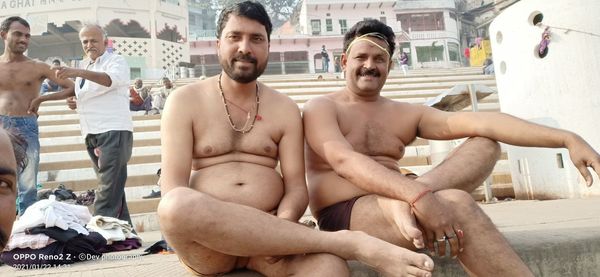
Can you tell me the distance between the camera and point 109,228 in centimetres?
346

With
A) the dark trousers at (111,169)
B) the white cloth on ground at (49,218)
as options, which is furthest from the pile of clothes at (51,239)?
the dark trousers at (111,169)

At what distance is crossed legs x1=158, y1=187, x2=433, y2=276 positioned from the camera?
66.1 inches

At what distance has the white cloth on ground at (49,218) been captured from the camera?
2930 mm

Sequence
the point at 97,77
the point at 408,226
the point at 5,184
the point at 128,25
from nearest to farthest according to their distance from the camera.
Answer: the point at 5,184 → the point at 408,226 → the point at 97,77 → the point at 128,25

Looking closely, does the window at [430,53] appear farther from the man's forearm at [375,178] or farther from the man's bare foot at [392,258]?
the man's bare foot at [392,258]

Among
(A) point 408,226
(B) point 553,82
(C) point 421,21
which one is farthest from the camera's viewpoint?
(C) point 421,21

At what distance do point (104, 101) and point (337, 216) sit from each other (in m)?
2.82

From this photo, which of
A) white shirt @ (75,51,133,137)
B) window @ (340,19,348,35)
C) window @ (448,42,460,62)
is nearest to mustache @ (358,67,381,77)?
white shirt @ (75,51,133,137)

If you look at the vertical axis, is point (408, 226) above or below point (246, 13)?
below

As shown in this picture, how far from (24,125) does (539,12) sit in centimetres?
596

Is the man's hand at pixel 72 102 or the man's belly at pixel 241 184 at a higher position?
the man's hand at pixel 72 102

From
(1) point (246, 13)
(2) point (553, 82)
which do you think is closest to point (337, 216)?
(1) point (246, 13)

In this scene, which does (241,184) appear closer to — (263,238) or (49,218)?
(263,238)

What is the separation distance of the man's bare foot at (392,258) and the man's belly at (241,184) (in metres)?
0.48
